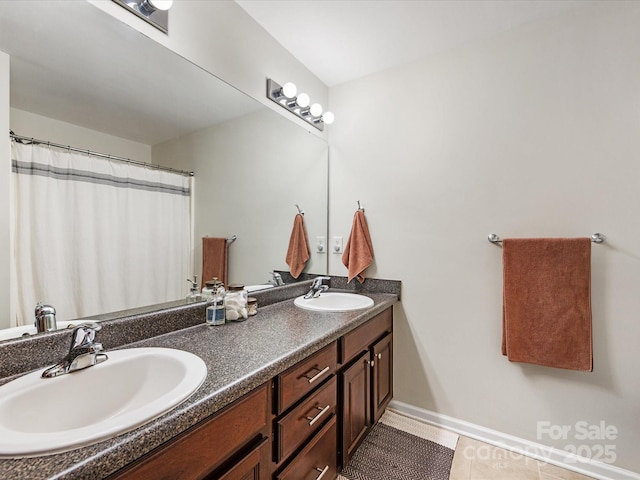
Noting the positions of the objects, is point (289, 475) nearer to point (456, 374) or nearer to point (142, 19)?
point (456, 374)

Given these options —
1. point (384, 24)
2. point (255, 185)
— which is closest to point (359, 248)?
point (255, 185)

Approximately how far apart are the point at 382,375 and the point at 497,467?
69 centimetres

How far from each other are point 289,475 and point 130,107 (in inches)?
57.9

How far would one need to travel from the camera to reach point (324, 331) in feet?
4.06

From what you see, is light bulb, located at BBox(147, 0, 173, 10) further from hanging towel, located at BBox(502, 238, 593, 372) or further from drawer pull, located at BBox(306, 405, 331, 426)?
hanging towel, located at BBox(502, 238, 593, 372)

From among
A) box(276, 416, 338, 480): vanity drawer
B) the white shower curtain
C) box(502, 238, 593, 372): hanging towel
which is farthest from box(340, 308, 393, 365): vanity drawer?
the white shower curtain

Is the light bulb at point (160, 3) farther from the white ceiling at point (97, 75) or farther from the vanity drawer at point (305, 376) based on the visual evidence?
the vanity drawer at point (305, 376)

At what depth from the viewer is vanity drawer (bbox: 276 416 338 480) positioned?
1030mm

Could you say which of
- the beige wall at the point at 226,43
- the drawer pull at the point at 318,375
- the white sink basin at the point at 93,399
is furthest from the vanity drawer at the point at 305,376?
the beige wall at the point at 226,43

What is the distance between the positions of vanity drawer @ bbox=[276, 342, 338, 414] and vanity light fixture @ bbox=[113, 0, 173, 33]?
56.0 inches

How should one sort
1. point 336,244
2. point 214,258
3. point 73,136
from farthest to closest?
point 336,244, point 214,258, point 73,136

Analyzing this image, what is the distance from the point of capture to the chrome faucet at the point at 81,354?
2.57ft

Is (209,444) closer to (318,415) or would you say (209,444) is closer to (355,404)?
(318,415)

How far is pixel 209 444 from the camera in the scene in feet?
2.35
